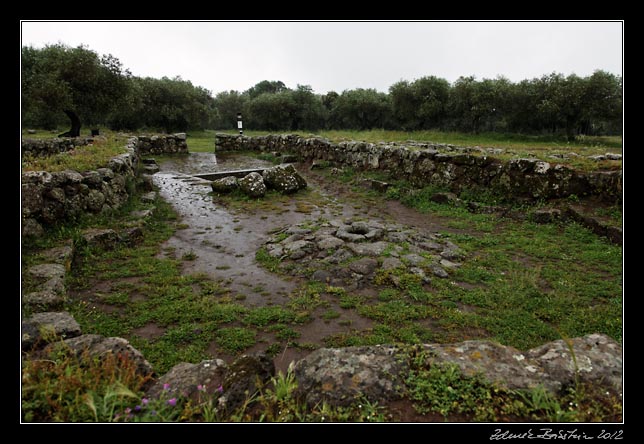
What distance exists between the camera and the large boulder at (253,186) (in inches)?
498

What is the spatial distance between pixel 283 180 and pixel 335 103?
3491 cm

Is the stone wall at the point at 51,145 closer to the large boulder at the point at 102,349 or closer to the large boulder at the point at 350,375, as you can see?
the large boulder at the point at 102,349

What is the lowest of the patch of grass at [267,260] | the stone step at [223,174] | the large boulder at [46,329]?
the large boulder at [46,329]

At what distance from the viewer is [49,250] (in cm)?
634

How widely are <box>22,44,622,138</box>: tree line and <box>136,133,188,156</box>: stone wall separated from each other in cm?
287

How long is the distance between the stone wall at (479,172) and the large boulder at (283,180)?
11.7 ft

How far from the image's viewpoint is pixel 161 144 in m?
23.6

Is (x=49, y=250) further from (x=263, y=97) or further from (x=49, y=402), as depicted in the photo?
(x=263, y=97)

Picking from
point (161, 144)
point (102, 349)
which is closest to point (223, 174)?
point (161, 144)

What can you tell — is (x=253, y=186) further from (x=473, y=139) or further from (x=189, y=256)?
(x=473, y=139)

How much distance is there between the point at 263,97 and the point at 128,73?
2231 centimetres

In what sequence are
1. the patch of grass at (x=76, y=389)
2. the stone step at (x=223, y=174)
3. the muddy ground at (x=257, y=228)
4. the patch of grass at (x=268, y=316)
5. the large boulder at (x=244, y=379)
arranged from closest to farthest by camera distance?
the patch of grass at (x=76, y=389) < the large boulder at (x=244, y=379) < the patch of grass at (x=268, y=316) < the muddy ground at (x=257, y=228) < the stone step at (x=223, y=174)

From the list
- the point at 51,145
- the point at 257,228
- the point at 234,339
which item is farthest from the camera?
the point at 51,145

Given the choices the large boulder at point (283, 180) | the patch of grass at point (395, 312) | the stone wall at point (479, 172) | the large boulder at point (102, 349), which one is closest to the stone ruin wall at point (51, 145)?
the large boulder at point (283, 180)
